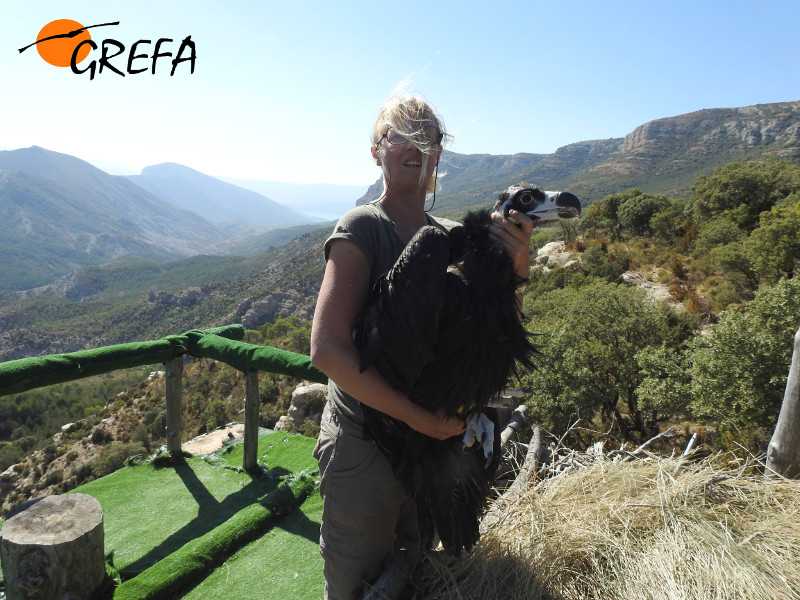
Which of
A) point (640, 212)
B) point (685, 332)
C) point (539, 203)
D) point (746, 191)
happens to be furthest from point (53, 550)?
point (640, 212)

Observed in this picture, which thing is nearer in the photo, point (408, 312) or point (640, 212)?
point (408, 312)

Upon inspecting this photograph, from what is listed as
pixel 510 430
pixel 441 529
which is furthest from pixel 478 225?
pixel 510 430

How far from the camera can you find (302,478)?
12.3ft

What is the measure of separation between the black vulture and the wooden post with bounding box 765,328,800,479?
7.00ft

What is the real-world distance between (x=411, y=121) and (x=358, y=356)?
2.65ft

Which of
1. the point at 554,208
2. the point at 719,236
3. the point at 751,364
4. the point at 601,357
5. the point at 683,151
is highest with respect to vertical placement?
the point at 683,151

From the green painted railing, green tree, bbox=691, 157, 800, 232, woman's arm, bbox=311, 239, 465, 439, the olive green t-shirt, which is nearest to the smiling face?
the olive green t-shirt

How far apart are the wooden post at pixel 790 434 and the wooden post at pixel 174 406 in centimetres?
453

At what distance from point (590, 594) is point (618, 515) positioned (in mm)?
372

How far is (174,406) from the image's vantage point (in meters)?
4.23

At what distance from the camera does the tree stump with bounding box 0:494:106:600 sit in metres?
2.25

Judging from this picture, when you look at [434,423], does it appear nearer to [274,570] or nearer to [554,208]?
[554,208]

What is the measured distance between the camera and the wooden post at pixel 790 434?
2549 mm

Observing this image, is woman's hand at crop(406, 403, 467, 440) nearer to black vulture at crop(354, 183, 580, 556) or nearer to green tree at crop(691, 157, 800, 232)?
black vulture at crop(354, 183, 580, 556)
